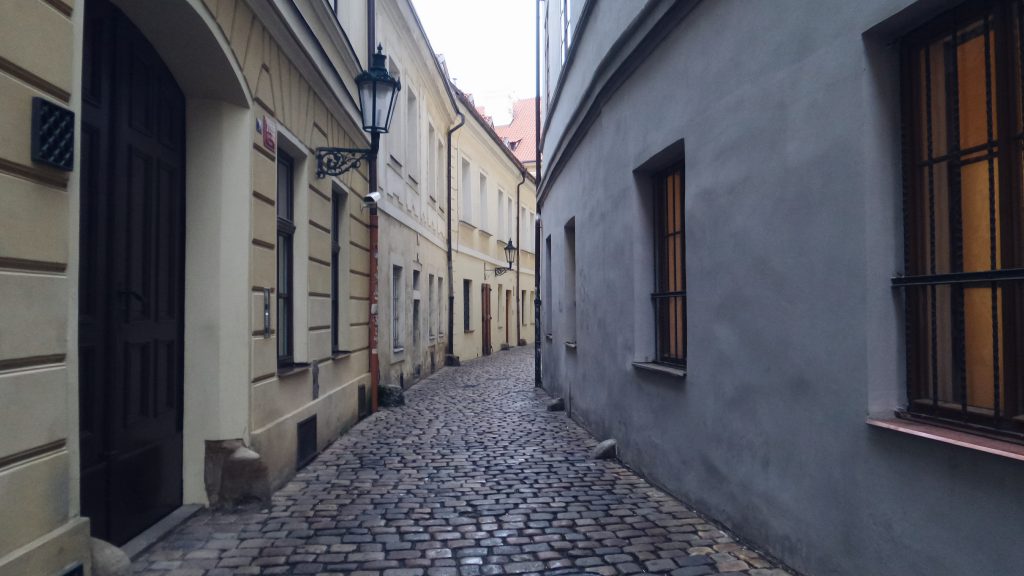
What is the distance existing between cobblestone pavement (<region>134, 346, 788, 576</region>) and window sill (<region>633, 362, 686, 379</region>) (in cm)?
94

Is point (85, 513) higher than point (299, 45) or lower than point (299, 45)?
lower

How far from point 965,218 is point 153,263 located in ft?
15.0

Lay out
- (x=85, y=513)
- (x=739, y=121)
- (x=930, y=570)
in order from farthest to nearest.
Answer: (x=739, y=121) < (x=85, y=513) < (x=930, y=570)

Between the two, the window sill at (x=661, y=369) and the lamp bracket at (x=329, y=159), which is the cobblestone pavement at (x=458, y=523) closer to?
the window sill at (x=661, y=369)

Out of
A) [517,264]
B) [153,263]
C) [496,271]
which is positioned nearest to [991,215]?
[153,263]

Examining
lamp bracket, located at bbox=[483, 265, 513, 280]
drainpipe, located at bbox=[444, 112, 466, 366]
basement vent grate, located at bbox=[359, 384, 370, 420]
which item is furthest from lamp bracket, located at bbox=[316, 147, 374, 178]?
lamp bracket, located at bbox=[483, 265, 513, 280]

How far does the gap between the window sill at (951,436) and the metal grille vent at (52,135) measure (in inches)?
146

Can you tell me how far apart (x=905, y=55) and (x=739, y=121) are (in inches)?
54.0

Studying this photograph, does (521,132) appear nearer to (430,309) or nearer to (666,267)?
(430,309)

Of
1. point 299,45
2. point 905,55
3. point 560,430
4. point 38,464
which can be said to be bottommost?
point 560,430

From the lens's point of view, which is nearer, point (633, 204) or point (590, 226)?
point (633, 204)

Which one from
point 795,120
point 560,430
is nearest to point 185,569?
point 795,120

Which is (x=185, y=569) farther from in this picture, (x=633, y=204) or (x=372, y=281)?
(x=372, y=281)

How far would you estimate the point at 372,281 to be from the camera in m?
10.8
